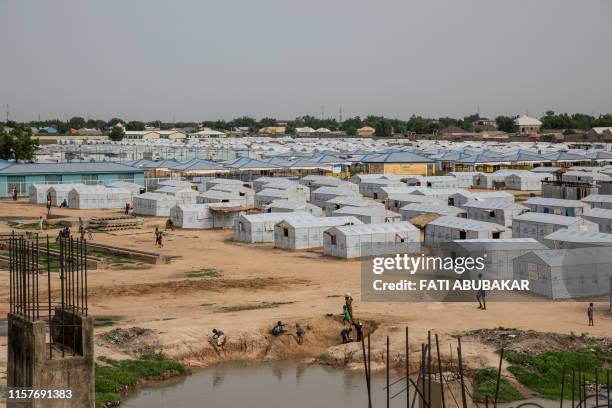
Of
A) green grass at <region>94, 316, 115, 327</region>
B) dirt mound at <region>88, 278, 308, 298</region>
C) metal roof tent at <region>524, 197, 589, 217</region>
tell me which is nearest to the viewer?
green grass at <region>94, 316, 115, 327</region>

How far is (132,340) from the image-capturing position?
840 inches

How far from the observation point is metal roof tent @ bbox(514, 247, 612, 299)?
84.0ft

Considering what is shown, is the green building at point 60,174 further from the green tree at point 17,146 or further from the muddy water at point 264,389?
the muddy water at point 264,389

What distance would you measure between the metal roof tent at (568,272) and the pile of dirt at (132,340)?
37.6 feet

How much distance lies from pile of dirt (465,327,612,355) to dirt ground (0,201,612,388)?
1.10 feet

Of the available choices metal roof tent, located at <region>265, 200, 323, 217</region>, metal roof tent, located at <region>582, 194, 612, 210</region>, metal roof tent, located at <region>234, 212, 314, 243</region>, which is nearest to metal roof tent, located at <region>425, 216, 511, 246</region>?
metal roof tent, located at <region>234, 212, 314, 243</region>

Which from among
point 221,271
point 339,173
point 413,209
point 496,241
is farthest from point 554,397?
point 339,173

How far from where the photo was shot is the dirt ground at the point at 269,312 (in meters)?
21.2

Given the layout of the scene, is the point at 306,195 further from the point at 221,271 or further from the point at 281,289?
the point at 281,289

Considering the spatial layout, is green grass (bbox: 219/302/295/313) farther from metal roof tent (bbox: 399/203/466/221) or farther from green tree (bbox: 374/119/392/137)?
green tree (bbox: 374/119/392/137)

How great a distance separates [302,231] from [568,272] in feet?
45.8

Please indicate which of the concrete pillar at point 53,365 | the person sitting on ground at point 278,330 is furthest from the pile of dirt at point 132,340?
the concrete pillar at point 53,365

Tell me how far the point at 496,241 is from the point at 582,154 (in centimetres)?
5744

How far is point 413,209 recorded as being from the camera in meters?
44.9
